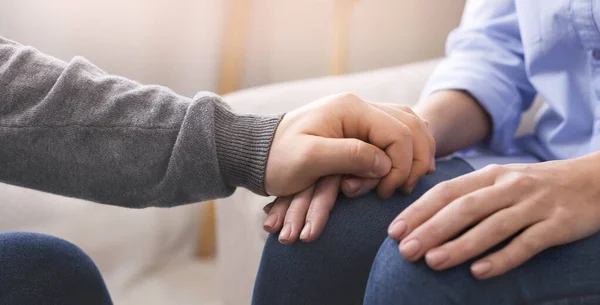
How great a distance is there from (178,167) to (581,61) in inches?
17.2

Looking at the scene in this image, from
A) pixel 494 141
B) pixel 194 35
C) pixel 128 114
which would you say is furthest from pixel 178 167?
pixel 194 35

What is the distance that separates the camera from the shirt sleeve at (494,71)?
30.9 inches

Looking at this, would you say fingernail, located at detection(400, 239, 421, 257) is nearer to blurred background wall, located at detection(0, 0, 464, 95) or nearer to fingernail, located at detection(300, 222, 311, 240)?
fingernail, located at detection(300, 222, 311, 240)

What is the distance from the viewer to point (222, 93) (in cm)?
155

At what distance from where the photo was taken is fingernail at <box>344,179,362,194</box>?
1.96 ft

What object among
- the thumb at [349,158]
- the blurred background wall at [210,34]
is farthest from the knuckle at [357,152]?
the blurred background wall at [210,34]

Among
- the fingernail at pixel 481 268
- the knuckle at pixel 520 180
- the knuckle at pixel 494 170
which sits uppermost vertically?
the knuckle at pixel 520 180

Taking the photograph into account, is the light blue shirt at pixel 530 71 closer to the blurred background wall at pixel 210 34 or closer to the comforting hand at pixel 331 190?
the comforting hand at pixel 331 190

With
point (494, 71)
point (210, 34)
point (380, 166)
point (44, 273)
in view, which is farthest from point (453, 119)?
point (210, 34)

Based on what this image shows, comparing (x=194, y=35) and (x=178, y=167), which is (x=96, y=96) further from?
(x=194, y=35)

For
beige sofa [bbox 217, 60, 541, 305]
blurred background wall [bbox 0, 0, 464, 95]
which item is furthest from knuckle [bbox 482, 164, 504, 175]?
blurred background wall [bbox 0, 0, 464, 95]

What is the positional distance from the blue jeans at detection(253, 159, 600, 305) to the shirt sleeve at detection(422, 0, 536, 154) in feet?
0.31

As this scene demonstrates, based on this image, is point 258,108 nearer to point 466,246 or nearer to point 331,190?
point 331,190

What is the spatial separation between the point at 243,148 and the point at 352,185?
0.34 ft
